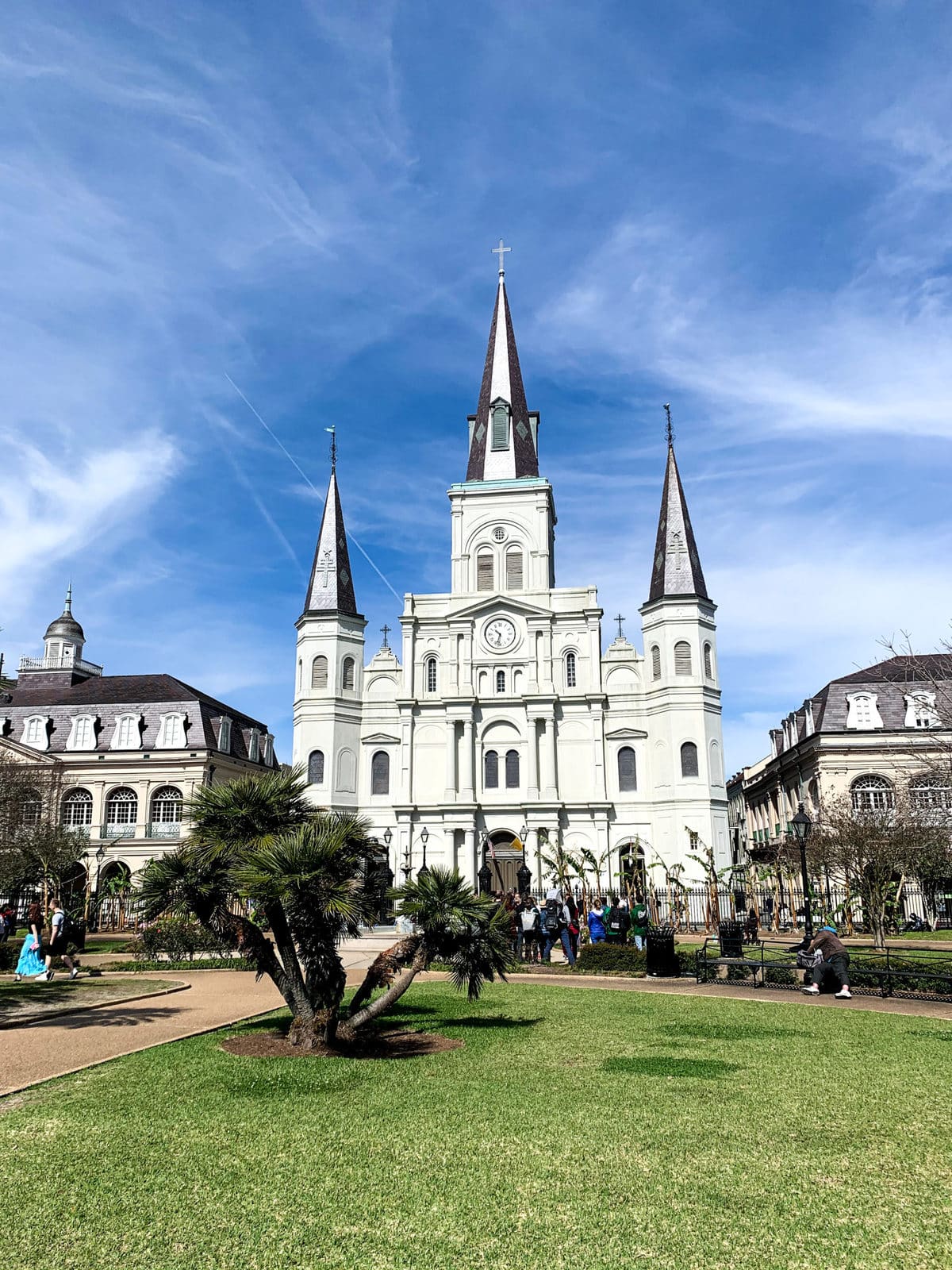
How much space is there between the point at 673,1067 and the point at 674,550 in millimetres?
42558

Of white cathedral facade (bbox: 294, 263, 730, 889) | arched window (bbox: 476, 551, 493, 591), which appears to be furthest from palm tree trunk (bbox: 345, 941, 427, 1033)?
arched window (bbox: 476, 551, 493, 591)

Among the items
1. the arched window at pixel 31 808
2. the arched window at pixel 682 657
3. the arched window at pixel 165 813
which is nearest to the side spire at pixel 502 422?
the arched window at pixel 682 657

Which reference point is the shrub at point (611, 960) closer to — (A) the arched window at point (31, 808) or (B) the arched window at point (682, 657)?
(A) the arched window at point (31, 808)

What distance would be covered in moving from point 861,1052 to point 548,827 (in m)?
37.2

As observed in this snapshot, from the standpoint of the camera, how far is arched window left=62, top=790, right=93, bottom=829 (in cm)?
→ 5031

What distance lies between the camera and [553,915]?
24625mm

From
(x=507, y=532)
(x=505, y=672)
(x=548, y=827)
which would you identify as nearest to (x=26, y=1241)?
(x=548, y=827)

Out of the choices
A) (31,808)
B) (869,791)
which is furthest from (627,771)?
(31,808)

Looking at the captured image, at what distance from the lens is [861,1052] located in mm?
10953

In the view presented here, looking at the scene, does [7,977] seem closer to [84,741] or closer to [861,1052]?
[861,1052]

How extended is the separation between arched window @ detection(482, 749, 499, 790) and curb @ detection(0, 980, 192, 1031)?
104 ft

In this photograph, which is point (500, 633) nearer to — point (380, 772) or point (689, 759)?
point (380, 772)

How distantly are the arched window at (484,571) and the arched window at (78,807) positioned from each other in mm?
24029

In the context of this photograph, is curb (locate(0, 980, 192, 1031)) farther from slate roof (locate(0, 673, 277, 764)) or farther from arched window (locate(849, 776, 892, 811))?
arched window (locate(849, 776, 892, 811))
